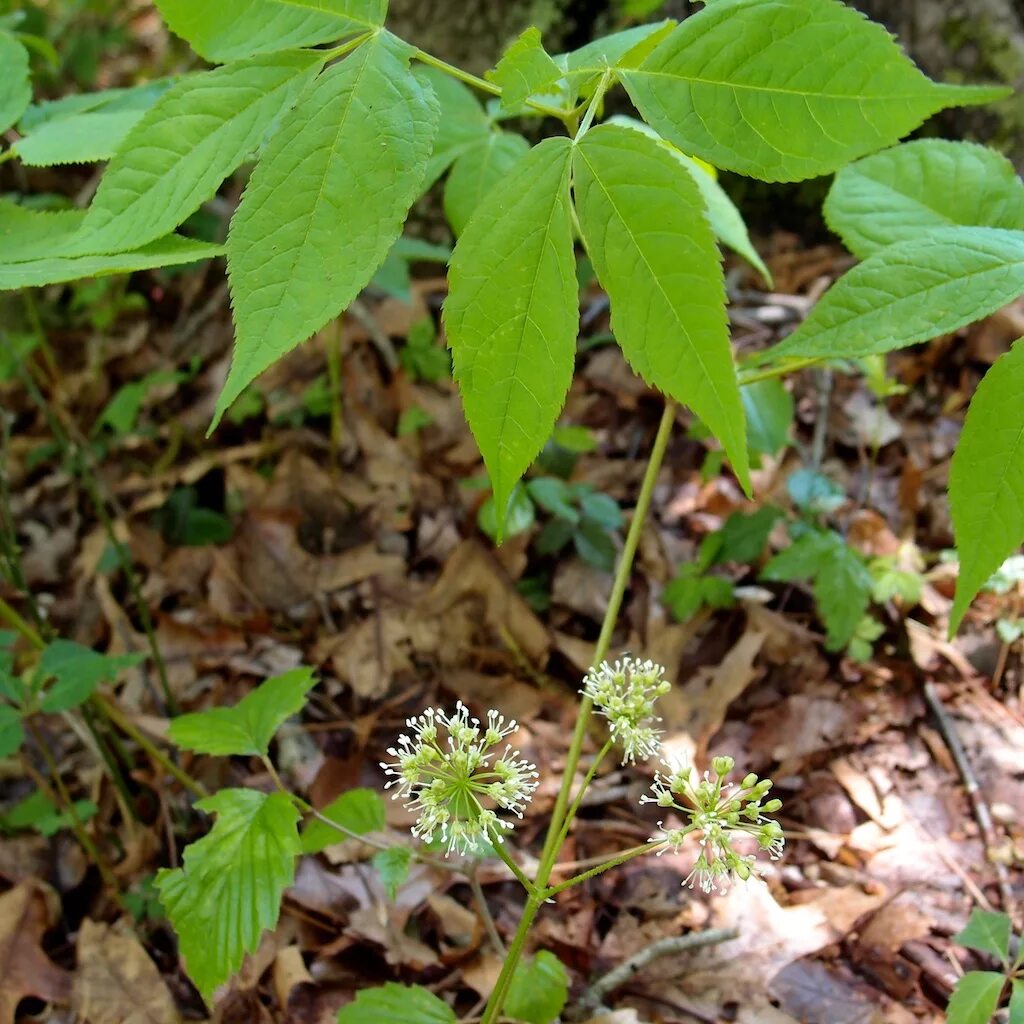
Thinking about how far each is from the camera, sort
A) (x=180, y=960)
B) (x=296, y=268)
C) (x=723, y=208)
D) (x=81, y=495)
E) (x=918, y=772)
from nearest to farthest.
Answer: (x=296, y=268) < (x=723, y=208) < (x=180, y=960) < (x=918, y=772) < (x=81, y=495)

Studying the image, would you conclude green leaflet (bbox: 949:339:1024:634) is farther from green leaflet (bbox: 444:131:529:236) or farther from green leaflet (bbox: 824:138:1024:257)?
green leaflet (bbox: 444:131:529:236)

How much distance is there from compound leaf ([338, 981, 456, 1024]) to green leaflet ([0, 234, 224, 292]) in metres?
1.05

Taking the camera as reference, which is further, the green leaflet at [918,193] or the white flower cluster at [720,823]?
the green leaflet at [918,193]

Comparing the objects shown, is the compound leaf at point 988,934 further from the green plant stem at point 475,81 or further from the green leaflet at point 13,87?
the green leaflet at point 13,87

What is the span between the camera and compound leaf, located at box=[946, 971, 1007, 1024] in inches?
50.3

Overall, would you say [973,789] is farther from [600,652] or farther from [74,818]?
[74,818]

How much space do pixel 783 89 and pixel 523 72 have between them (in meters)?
0.28

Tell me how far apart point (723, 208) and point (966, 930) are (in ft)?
4.26

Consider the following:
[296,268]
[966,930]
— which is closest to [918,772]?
[966,930]

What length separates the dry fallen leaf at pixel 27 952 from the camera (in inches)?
67.5

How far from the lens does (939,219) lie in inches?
53.2

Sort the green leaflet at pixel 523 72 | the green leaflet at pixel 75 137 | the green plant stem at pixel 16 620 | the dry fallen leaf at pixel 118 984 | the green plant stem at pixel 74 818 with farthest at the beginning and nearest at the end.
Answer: the green plant stem at pixel 74 818 → the dry fallen leaf at pixel 118 984 → the green plant stem at pixel 16 620 → the green leaflet at pixel 75 137 → the green leaflet at pixel 523 72

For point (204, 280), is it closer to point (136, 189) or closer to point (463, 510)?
point (463, 510)

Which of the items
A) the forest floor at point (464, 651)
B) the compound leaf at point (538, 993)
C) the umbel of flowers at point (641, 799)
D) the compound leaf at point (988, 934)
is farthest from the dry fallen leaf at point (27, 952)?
the compound leaf at point (988, 934)
